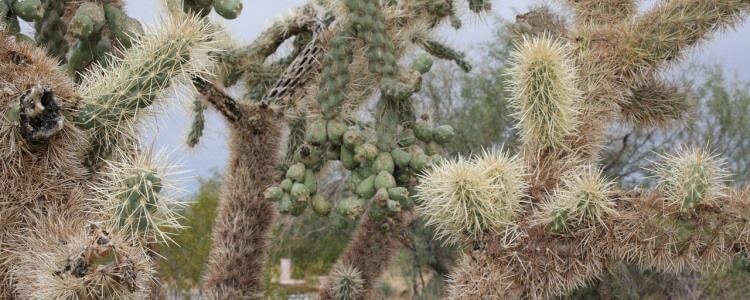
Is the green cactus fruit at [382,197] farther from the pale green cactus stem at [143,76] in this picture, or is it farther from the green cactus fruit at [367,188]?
the pale green cactus stem at [143,76]

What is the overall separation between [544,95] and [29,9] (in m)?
1.92

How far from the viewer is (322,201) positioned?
358 cm

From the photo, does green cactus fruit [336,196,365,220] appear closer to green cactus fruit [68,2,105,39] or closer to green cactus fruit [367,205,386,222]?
green cactus fruit [367,205,386,222]

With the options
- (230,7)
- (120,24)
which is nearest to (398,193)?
(230,7)

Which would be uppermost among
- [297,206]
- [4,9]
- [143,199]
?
[4,9]

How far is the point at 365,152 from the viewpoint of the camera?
340 centimetres

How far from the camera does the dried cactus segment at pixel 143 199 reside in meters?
2.36

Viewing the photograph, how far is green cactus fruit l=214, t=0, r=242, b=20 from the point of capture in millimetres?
3262

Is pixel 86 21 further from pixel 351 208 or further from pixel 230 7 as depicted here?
pixel 351 208

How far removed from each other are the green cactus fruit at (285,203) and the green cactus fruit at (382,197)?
0.38 m

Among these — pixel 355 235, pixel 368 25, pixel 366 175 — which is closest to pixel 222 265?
pixel 355 235

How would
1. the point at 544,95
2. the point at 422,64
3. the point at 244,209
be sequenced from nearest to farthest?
the point at 544,95 → the point at 422,64 → the point at 244,209

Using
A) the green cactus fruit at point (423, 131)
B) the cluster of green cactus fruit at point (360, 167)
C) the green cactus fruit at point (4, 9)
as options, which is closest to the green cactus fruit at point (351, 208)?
the cluster of green cactus fruit at point (360, 167)

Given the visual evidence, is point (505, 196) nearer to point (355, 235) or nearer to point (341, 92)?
point (341, 92)
